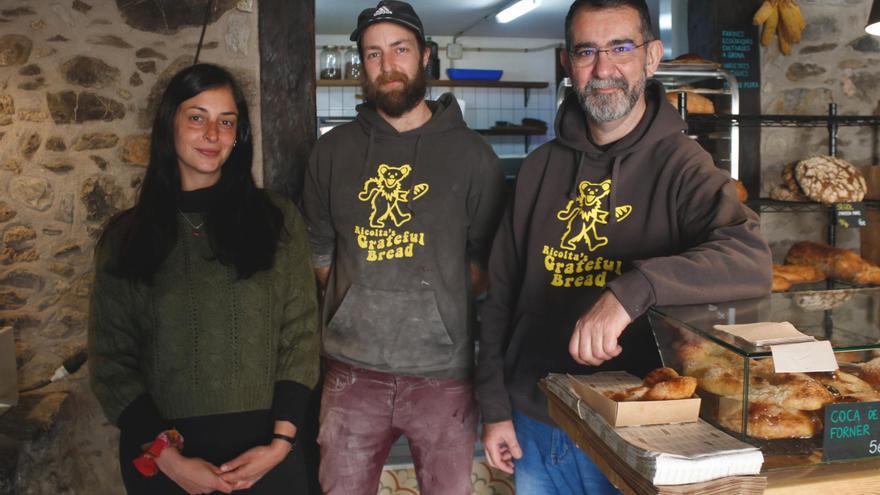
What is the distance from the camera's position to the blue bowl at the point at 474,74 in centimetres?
748

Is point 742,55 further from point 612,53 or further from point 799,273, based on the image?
point 612,53

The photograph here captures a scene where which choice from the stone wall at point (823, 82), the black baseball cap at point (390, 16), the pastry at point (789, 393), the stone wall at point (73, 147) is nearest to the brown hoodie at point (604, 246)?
the pastry at point (789, 393)

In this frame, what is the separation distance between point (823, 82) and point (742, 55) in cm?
46

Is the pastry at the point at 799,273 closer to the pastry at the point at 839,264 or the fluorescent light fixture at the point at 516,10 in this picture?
the pastry at the point at 839,264

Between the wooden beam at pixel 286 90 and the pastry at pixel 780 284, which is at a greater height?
the wooden beam at pixel 286 90

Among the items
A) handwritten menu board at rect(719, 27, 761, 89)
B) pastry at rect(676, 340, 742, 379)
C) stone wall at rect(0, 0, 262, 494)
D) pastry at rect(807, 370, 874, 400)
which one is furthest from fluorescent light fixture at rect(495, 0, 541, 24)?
pastry at rect(807, 370, 874, 400)

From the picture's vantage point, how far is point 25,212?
8.61 feet

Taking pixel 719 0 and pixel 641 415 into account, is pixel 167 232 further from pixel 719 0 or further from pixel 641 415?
pixel 719 0

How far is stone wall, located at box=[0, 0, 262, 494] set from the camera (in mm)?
2582

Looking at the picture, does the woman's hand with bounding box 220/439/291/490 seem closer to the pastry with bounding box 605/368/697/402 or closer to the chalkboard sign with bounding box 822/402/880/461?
the pastry with bounding box 605/368/697/402

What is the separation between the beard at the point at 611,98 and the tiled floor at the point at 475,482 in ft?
5.08

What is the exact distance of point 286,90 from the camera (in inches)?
108

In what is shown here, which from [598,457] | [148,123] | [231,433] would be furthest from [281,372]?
[148,123]

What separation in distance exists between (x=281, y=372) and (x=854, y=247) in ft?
10.5
